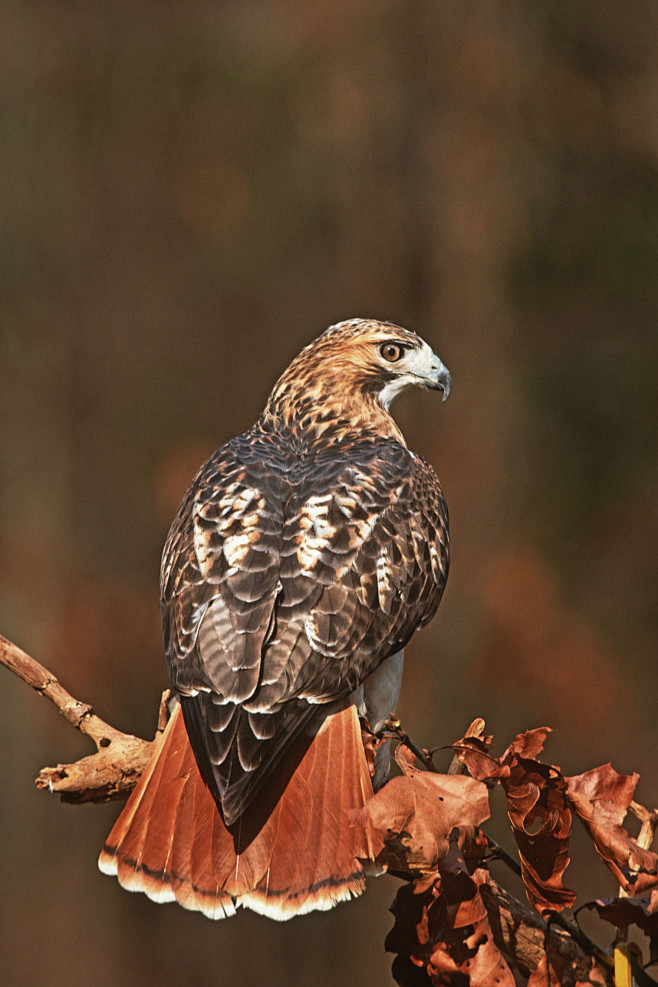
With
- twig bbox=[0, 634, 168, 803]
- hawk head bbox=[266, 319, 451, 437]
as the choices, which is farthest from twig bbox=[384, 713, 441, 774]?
hawk head bbox=[266, 319, 451, 437]

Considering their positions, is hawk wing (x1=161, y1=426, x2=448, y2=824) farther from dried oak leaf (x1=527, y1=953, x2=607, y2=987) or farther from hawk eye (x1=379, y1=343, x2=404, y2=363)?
dried oak leaf (x1=527, y1=953, x2=607, y2=987)

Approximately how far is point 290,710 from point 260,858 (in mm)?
336

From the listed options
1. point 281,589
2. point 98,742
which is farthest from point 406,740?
point 98,742

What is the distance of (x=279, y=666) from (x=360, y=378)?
1.37 metres

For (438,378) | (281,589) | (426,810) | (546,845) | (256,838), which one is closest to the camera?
(426,810)

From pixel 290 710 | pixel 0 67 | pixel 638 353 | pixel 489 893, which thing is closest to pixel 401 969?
pixel 489 893

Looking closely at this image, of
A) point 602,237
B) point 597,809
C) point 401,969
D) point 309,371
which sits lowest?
point 401,969

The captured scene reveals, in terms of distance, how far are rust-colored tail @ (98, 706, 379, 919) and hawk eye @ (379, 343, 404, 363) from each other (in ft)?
4.80

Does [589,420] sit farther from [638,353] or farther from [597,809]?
[597,809]

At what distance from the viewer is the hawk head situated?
12.7 feet

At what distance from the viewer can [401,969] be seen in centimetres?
249

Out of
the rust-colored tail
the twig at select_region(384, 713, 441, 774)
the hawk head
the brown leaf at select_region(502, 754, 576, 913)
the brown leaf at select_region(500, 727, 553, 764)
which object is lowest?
the rust-colored tail

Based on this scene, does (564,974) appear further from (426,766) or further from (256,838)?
(256,838)

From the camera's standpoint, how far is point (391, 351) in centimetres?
391
